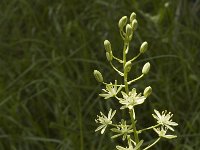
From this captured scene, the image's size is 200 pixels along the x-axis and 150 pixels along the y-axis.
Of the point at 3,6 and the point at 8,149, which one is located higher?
the point at 3,6

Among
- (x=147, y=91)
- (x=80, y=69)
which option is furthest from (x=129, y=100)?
(x=80, y=69)

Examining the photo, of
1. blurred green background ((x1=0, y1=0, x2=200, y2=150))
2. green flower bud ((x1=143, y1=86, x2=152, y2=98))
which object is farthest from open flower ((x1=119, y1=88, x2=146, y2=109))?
blurred green background ((x1=0, y1=0, x2=200, y2=150))

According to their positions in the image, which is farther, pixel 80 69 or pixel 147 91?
pixel 80 69

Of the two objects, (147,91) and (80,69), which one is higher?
(147,91)

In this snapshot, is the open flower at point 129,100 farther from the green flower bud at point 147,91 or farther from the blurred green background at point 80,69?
the blurred green background at point 80,69

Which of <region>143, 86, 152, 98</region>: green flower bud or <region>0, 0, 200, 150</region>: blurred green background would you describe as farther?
<region>0, 0, 200, 150</region>: blurred green background

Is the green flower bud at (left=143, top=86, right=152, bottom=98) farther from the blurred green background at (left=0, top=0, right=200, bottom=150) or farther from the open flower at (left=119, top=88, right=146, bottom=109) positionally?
the blurred green background at (left=0, top=0, right=200, bottom=150)

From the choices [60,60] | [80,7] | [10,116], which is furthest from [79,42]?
[10,116]

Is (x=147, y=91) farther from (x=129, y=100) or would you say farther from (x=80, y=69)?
(x=80, y=69)

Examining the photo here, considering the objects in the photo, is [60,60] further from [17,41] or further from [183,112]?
[183,112]
